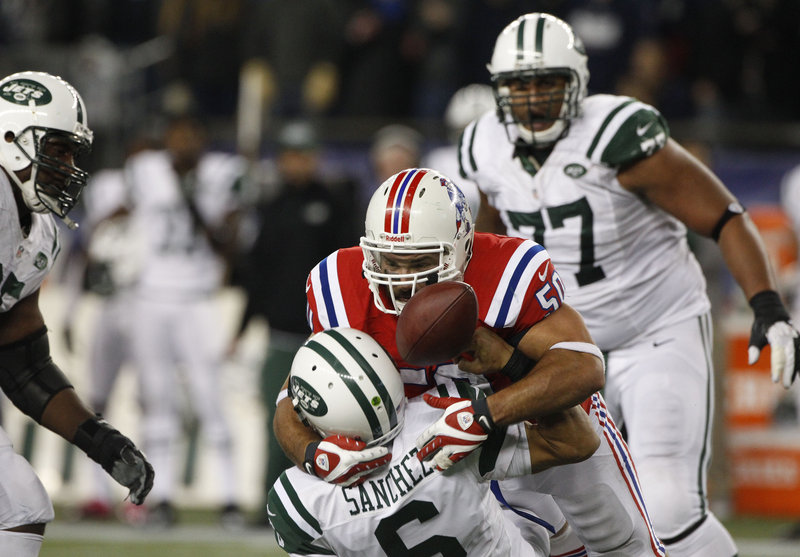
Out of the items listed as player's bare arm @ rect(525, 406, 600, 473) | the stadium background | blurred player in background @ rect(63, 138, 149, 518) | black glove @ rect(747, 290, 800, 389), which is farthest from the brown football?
the stadium background

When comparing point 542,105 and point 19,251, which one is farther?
point 542,105

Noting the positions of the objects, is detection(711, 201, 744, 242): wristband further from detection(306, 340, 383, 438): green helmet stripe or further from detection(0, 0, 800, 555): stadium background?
detection(0, 0, 800, 555): stadium background

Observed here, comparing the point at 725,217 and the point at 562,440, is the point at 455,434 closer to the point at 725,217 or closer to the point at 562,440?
the point at 562,440

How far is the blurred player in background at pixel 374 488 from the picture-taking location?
298 centimetres

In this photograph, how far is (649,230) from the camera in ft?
13.8

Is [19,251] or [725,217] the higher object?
[19,251]

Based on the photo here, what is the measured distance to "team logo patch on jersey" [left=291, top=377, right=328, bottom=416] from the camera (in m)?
3.03

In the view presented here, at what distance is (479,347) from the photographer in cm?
317

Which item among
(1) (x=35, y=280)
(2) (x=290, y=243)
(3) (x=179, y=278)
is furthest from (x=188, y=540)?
(1) (x=35, y=280)

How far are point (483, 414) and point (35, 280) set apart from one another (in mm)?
1503

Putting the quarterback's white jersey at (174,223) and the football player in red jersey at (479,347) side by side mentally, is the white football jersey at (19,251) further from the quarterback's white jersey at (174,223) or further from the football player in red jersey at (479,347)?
the quarterback's white jersey at (174,223)

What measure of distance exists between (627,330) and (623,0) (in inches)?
217

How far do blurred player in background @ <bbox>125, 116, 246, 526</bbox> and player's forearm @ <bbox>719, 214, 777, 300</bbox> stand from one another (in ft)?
11.6

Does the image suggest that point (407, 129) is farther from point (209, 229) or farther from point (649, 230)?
point (649, 230)
